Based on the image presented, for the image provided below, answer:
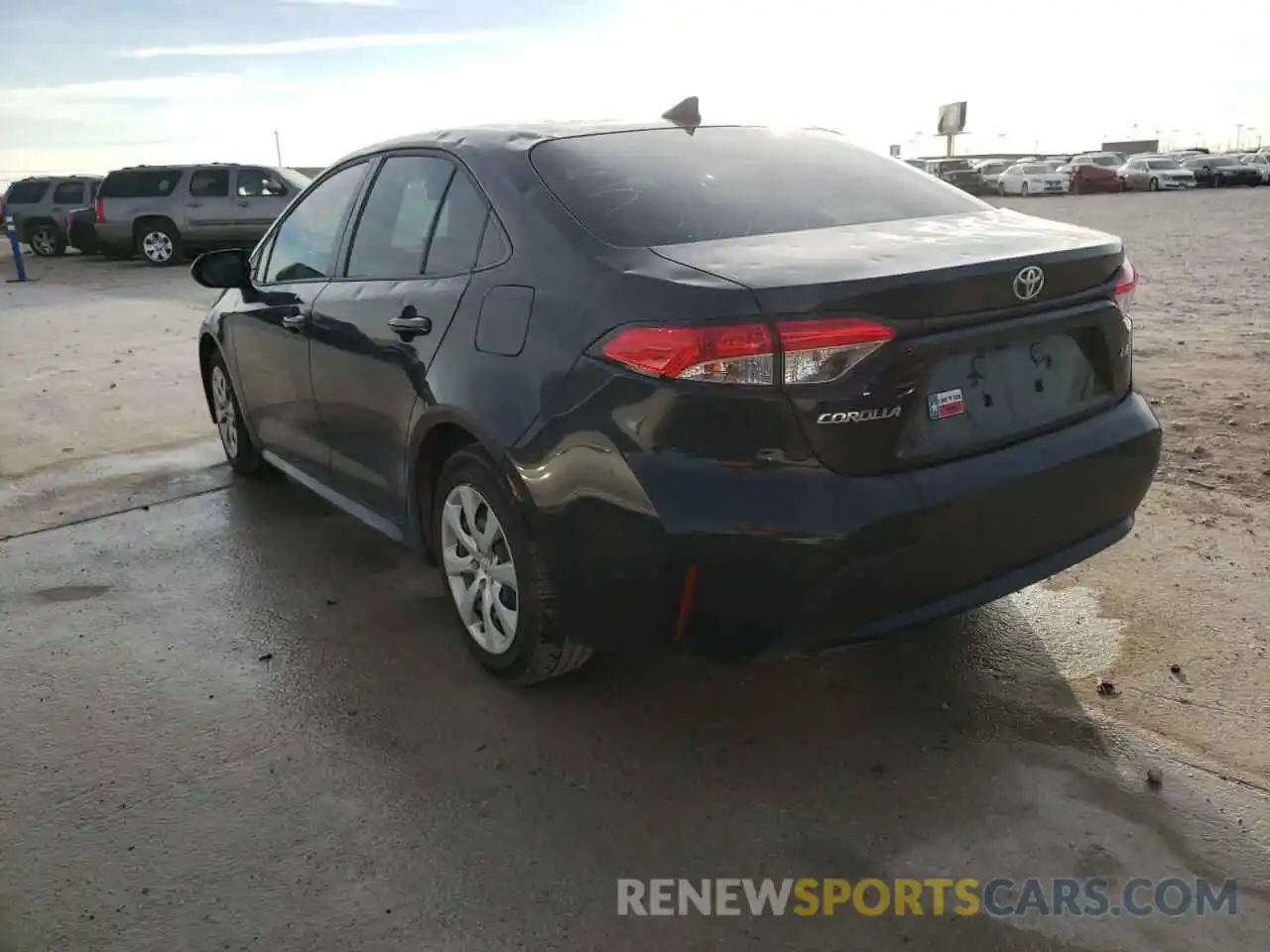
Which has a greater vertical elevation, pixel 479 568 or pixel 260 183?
pixel 260 183

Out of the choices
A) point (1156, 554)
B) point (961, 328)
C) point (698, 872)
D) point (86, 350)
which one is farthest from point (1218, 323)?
point (86, 350)

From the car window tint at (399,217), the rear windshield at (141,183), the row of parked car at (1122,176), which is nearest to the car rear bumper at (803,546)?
the car window tint at (399,217)

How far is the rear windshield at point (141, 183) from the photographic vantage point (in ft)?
64.8

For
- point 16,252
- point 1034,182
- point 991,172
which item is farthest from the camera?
point 991,172

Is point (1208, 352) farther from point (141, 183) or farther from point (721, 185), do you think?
point (141, 183)

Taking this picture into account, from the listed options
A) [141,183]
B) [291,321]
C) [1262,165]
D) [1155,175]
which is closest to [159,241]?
[141,183]

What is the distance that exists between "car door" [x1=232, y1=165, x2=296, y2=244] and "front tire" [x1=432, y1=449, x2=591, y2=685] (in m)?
17.6

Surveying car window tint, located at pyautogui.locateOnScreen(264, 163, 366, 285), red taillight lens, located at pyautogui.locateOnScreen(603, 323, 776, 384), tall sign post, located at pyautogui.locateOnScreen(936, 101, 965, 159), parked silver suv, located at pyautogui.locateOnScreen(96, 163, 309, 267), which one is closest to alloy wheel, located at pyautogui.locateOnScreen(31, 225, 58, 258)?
parked silver suv, located at pyautogui.locateOnScreen(96, 163, 309, 267)

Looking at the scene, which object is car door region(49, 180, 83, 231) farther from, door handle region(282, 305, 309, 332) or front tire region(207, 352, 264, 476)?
door handle region(282, 305, 309, 332)

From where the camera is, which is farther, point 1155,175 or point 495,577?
point 1155,175

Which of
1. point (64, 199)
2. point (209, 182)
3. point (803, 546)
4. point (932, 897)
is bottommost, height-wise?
point (932, 897)

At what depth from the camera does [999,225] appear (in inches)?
121

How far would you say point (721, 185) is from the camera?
10.3 ft

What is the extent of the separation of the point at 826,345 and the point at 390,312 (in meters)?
1.66
